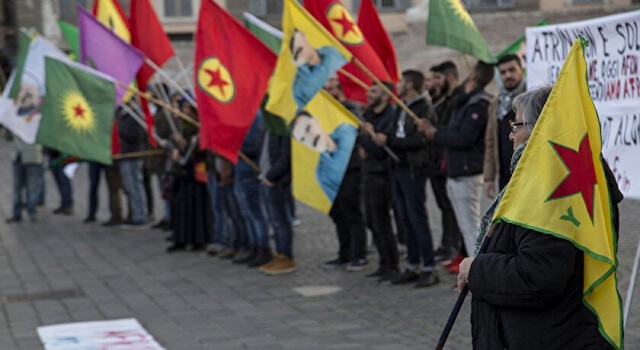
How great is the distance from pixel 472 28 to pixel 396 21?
1220 inches

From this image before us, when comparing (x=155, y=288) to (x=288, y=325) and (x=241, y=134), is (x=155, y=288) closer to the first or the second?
(x=241, y=134)

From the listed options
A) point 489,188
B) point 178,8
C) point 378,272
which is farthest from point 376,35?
point 178,8

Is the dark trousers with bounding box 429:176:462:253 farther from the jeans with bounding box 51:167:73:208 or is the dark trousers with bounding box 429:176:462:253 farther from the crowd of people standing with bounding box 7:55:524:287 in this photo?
the jeans with bounding box 51:167:73:208

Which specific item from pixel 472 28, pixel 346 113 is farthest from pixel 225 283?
pixel 472 28

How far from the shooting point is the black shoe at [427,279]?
10047 mm

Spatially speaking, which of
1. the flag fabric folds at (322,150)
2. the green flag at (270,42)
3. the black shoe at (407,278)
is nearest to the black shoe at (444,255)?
the black shoe at (407,278)

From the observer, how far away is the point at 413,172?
33.0ft

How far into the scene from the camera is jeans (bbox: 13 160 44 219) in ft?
54.9

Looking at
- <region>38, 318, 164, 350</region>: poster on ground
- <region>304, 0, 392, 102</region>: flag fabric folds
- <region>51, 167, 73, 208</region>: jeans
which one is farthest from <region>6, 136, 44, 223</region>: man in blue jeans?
<region>38, 318, 164, 350</region>: poster on ground

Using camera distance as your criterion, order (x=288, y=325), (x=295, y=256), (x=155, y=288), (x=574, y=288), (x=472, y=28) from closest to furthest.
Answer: (x=574, y=288) < (x=288, y=325) < (x=472, y=28) < (x=155, y=288) < (x=295, y=256)

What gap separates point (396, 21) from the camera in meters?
40.1

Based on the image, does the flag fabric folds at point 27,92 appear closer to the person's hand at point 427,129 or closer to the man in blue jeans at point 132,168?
the man in blue jeans at point 132,168

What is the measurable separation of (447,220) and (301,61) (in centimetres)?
275

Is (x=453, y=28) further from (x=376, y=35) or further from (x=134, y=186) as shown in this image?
(x=134, y=186)
